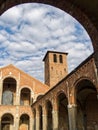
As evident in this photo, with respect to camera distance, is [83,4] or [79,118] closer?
[83,4]

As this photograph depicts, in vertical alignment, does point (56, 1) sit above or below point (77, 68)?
below

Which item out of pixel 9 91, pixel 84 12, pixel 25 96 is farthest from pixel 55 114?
pixel 84 12

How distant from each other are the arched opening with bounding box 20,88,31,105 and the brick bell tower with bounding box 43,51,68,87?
746 centimetres

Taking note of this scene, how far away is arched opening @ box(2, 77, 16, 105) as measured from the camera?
2630 cm

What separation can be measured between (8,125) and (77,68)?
15884 millimetres

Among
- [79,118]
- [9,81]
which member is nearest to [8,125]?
[9,81]

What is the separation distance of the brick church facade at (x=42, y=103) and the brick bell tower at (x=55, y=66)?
7391mm

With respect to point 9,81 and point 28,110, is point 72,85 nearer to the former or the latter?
point 28,110

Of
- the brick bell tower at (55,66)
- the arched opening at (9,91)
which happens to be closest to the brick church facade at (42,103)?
the arched opening at (9,91)

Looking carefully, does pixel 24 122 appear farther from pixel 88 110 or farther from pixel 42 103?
pixel 88 110

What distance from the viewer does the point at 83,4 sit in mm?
4609

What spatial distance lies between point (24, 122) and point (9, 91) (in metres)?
4.71

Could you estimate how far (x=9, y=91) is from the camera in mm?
27109

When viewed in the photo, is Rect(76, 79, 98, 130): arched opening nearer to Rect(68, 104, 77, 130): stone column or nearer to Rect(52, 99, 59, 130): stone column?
Rect(52, 99, 59, 130): stone column
